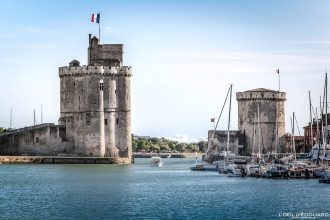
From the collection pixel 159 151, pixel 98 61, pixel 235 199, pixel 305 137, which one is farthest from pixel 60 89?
pixel 159 151

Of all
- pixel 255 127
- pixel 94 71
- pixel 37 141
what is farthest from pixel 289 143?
pixel 37 141

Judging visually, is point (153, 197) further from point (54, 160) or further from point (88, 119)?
point (88, 119)

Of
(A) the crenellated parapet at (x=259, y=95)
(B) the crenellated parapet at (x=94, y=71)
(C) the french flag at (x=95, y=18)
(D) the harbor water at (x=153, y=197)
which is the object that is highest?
(C) the french flag at (x=95, y=18)

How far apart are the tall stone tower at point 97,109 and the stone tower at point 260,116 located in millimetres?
15504

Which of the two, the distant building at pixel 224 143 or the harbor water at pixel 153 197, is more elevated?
the distant building at pixel 224 143

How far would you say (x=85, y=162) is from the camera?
8175cm

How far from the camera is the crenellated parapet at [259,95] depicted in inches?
3728

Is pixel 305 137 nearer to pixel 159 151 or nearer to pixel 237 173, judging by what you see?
pixel 237 173

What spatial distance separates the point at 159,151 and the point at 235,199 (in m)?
147

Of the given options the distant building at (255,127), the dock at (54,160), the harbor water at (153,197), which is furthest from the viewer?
the distant building at (255,127)

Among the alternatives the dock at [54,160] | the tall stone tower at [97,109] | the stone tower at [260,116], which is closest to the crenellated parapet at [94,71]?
the tall stone tower at [97,109]

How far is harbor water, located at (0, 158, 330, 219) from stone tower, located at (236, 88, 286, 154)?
30323 mm

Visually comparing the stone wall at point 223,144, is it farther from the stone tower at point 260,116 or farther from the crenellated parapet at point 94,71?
the crenellated parapet at point 94,71

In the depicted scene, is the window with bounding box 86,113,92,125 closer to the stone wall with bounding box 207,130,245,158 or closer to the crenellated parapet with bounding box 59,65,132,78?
the crenellated parapet with bounding box 59,65,132,78
